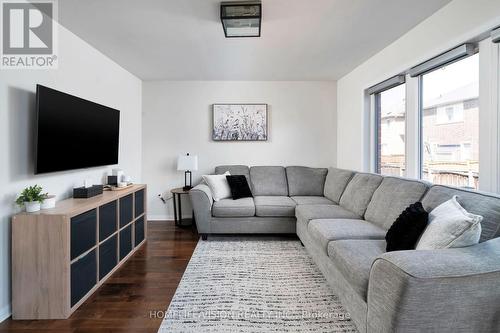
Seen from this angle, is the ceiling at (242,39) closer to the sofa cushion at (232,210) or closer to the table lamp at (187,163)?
the table lamp at (187,163)

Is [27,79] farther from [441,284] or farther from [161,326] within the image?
[441,284]

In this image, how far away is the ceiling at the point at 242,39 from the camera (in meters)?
2.24

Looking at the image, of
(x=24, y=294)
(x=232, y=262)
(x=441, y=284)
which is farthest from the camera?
(x=232, y=262)

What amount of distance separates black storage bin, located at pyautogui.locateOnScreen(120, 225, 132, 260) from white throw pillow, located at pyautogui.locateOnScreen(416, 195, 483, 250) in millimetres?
2705

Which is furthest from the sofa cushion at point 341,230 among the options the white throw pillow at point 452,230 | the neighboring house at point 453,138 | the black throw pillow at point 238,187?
the black throw pillow at point 238,187

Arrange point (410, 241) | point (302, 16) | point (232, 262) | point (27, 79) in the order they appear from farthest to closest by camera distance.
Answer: point (232, 262), point (302, 16), point (27, 79), point (410, 241)

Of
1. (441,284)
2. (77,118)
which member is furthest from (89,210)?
(441,284)

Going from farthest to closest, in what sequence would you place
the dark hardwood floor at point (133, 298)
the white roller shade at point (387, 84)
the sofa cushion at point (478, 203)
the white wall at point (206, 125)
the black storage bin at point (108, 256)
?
the white wall at point (206, 125) < the white roller shade at point (387, 84) < the black storage bin at point (108, 256) < the dark hardwood floor at point (133, 298) < the sofa cushion at point (478, 203)

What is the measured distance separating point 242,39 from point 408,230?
2.39 meters

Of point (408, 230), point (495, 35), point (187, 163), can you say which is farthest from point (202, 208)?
Result: point (495, 35)

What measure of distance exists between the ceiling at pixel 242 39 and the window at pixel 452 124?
23.2 inches

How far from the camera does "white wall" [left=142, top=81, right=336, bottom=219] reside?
180 inches

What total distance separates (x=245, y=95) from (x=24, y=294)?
3743 mm

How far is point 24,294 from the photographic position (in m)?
1.93
